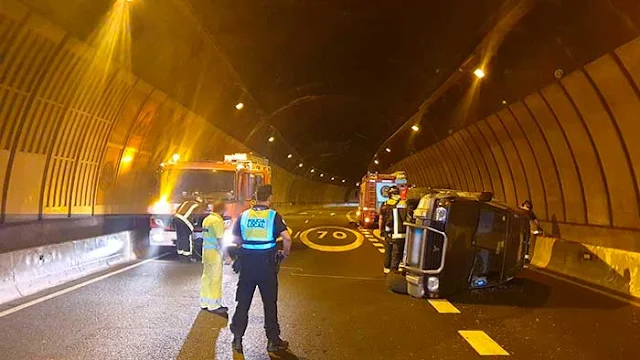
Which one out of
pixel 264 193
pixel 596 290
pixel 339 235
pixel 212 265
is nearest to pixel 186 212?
pixel 212 265

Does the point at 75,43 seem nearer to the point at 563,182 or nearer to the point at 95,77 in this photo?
the point at 95,77

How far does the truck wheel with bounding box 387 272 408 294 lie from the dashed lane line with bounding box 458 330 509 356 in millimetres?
3009

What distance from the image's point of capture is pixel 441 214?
960 cm

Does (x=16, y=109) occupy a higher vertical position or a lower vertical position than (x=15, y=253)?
higher

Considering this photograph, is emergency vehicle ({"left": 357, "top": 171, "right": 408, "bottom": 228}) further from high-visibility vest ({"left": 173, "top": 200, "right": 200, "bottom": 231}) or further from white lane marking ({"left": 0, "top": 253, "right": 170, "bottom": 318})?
white lane marking ({"left": 0, "top": 253, "right": 170, "bottom": 318})

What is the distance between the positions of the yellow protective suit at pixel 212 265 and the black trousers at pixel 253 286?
2196 mm

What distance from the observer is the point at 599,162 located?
16.9 m

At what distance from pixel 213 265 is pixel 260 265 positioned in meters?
2.47

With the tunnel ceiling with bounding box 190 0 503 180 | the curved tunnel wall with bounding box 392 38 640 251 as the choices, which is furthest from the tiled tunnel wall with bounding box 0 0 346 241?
the curved tunnel wall with bounding box 392 38 640 251

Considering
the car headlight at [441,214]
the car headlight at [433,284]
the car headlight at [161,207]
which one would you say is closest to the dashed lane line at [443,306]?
the car headlight at [433,284]

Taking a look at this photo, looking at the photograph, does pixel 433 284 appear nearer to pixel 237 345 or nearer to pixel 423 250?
pixel 423 250

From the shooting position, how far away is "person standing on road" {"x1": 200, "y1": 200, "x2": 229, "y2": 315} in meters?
8.84

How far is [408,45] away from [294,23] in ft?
14.8

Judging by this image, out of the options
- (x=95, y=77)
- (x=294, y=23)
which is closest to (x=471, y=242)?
(x=95, y=77)
